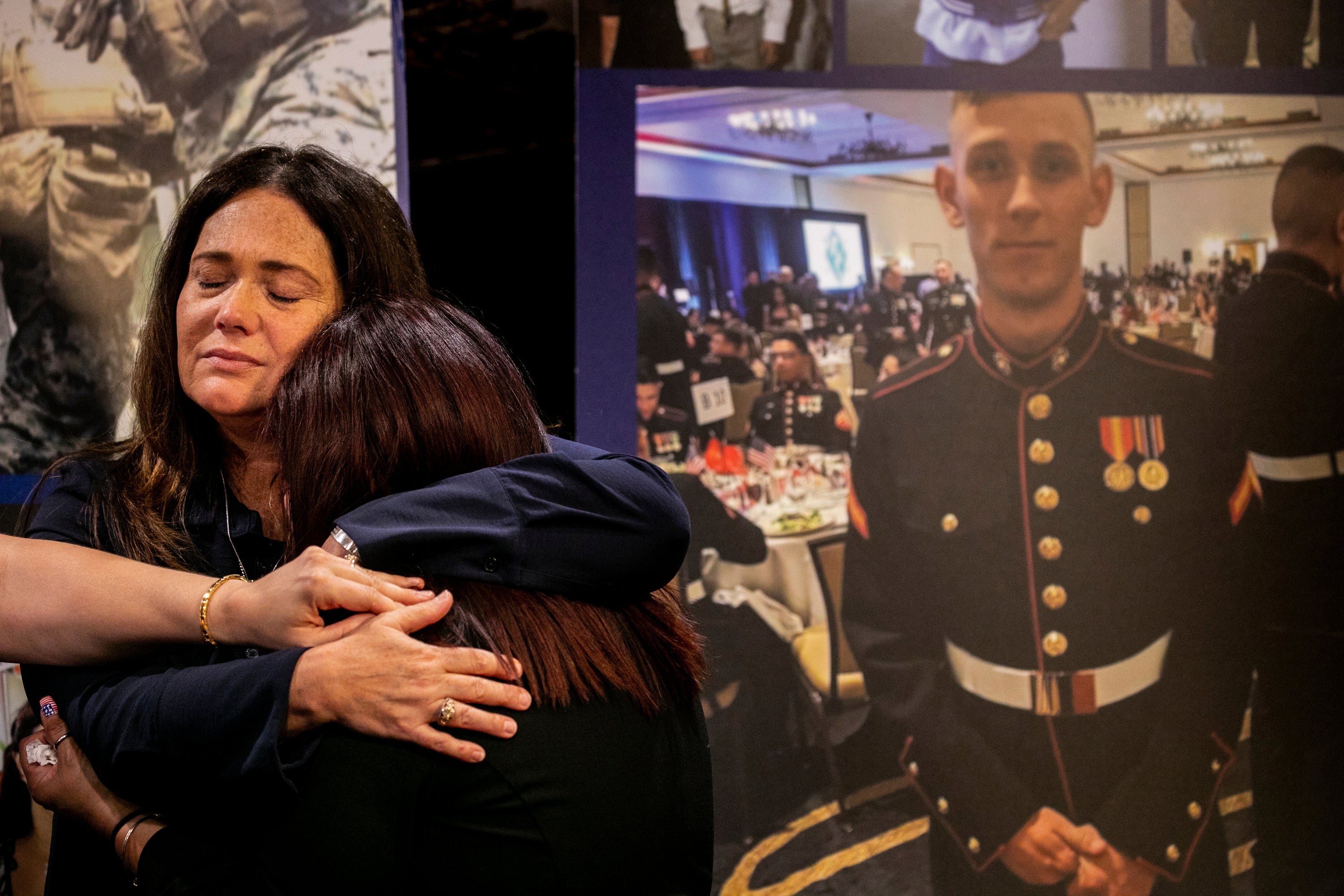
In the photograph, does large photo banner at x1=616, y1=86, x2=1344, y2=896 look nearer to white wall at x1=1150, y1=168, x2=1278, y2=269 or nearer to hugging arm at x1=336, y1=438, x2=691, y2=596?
white wall at x1=1150, y1=168, x2=1278, y2=269

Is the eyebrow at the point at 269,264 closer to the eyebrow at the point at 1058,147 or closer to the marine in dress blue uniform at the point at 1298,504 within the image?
the eyebrow at the point at 1058,147

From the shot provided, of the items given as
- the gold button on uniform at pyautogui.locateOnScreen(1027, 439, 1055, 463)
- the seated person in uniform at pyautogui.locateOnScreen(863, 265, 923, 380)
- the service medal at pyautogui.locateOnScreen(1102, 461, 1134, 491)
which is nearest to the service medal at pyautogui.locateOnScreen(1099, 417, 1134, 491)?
the service medal at pyautogui.locateOnScreen(1102, 461, 1134, 491)

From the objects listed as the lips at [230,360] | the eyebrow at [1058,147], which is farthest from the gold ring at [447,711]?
the eyebrow at [1058,147]

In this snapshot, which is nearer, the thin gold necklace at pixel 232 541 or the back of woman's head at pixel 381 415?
the back of woman's head at pixel 381 415

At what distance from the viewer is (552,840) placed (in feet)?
3.23

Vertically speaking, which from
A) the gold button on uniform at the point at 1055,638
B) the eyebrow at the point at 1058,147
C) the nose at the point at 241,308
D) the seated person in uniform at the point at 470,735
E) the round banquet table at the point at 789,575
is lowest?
the gold button on uniform at the point at 1055,638

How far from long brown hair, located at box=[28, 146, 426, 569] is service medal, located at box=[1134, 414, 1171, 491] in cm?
162

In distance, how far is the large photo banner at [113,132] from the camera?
2113 mm

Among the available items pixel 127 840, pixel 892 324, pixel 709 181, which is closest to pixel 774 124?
pixel 709 181

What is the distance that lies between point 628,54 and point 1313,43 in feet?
4.95

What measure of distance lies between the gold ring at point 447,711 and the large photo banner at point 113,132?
144 centimetres

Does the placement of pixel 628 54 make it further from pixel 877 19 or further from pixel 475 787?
pixel 475 787

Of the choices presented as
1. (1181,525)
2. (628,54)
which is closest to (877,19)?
Answer: (628,54)

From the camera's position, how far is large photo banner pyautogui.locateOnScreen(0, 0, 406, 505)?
2.11m
